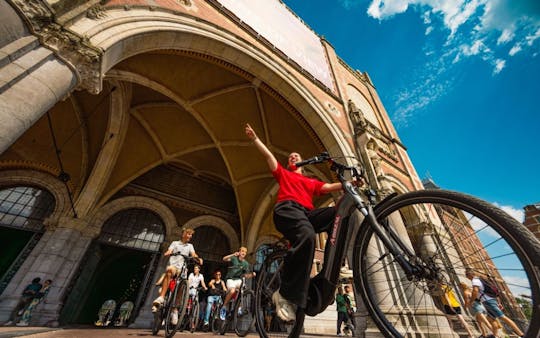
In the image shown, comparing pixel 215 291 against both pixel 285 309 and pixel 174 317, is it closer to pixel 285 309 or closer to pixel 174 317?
pixel 174 317

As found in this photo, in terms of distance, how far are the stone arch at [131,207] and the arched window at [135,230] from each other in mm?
266

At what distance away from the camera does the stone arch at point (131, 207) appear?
888 centimetres

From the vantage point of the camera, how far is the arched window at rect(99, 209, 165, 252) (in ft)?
30.5

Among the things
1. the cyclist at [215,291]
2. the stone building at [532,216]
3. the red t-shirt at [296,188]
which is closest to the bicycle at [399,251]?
the red t-shirt at [296,188]

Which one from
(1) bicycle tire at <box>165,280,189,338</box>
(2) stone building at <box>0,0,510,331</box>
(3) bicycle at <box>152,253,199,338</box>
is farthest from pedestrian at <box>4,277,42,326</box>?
(1) bicycle tire at <box>165,280,189,338</box>

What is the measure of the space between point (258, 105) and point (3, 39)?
23.0 ft

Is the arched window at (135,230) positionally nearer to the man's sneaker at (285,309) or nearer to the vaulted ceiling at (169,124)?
the vaulted ceiling at (169,124)

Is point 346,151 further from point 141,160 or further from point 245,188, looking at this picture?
point 141,160

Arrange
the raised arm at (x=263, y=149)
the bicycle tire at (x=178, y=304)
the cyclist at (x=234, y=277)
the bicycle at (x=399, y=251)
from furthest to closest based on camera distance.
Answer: the cyclist at (x=234, y=277) → the bicycle tire at (x=178, y=304) → the raised arm at (x=263, y=149) → the bicycle at (x=399, y=251)

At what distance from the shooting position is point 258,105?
8828 millimetres

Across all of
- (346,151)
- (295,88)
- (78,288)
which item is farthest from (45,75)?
(78,288)

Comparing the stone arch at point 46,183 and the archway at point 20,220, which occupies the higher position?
the stone arch at point 46,183

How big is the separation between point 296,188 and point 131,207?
10.4 meters

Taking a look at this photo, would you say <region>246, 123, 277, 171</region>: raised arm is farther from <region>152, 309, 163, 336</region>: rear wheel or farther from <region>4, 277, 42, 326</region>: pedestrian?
<region>4, 277, 42, 326</region>: pedestrian
